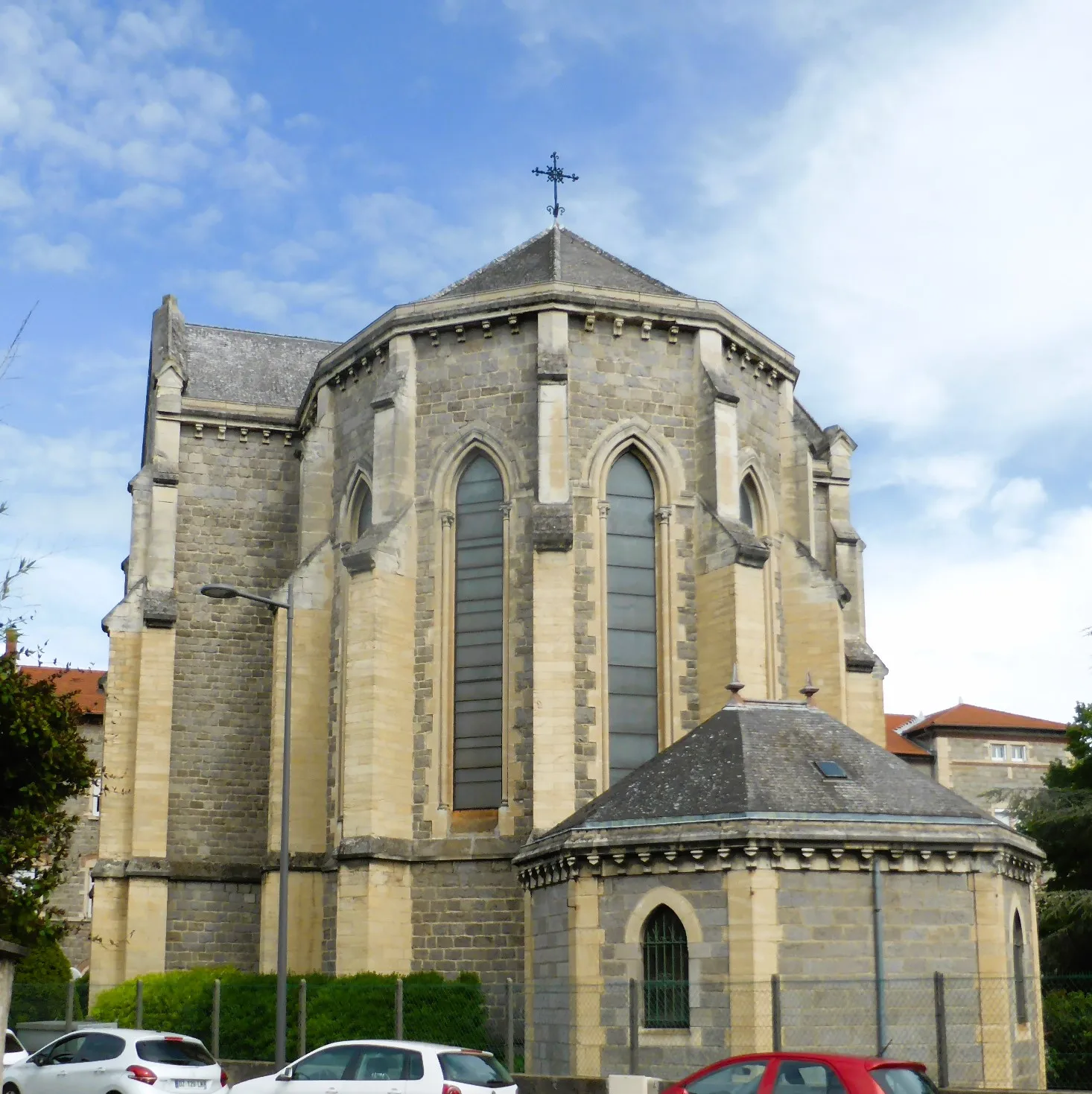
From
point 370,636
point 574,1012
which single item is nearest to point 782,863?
point 574,1012

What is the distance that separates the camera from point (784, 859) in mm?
19031

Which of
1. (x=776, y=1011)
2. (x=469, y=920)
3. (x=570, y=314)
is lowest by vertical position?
(x=776, y=1011)

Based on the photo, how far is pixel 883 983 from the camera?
61.2ft

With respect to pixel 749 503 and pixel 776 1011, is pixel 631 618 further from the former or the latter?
pixel 776 1011

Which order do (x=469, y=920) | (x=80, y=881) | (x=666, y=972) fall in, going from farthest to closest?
(x=80, y=881)
(x=469, y=920)
(x=666, y=972)

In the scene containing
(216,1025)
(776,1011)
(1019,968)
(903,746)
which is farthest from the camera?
(903,746)

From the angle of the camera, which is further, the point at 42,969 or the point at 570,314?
the point at 42,969

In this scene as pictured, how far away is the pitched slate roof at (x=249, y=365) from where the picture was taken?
120 feet

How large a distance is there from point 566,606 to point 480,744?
9.33ft

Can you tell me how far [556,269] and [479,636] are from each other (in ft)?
24.1

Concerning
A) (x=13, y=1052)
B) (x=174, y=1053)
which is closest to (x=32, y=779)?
(x=174, y=1053)

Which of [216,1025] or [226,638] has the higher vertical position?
[226,638]

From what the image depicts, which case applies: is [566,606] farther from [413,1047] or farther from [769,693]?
[413,1047]

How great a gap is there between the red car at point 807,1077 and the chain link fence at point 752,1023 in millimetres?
4416
